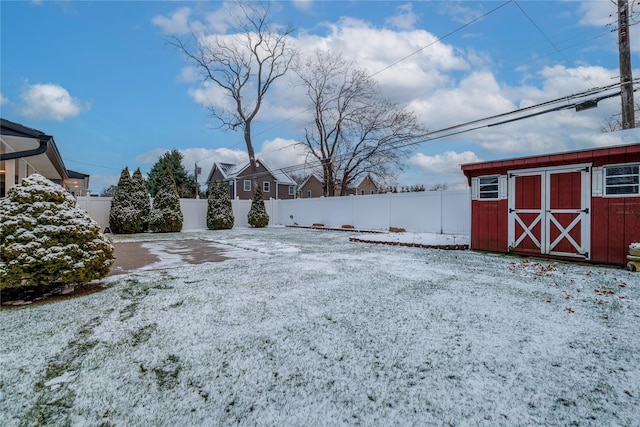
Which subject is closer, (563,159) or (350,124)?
(563,159)

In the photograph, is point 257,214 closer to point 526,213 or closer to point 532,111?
point 532,111

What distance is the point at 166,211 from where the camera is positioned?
1462 centimetres

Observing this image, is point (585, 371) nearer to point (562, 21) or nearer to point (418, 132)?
point (562, 21)

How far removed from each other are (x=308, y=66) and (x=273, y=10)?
3.89 m

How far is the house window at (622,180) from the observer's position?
5.46m

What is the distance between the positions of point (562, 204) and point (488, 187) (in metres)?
1.55

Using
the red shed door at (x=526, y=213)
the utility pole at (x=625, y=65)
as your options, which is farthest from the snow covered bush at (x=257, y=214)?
the utility pole at (x=625, y=65)

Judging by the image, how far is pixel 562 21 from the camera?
855cm

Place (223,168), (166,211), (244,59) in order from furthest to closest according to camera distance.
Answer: (223,168)
(244,59)
(166,211)

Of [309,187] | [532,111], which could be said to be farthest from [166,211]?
[309,187]

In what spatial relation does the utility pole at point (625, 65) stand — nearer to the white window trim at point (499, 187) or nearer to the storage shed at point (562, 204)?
the storage shed at point (562, 204)

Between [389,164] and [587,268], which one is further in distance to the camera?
[389,164]

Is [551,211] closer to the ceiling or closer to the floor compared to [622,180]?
closer to the floor

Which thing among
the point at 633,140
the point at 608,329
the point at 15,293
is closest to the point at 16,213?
the point at 15,293
